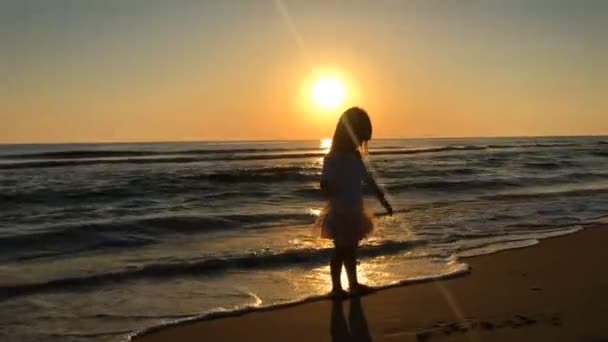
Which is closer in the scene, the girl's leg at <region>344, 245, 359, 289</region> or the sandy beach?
the sandy beach

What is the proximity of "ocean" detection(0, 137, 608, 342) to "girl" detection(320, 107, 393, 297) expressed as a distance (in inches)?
19.4

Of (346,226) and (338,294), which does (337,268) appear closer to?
(338,294)

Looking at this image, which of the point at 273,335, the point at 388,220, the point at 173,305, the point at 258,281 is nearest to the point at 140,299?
the point at 173,305

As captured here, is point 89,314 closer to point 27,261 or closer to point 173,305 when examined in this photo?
point 173,305

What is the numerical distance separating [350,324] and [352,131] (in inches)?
77.4

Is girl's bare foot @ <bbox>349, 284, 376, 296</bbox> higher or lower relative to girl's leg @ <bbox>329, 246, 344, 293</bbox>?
lower

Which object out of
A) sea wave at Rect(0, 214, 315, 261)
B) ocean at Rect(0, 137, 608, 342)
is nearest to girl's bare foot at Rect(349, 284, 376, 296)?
ocean at Rect(0, 137, 608, 342)

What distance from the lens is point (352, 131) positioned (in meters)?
6.97

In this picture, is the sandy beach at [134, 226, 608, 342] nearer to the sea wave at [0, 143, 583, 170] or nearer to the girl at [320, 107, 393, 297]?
the girl at [320, 107, 393, 297]

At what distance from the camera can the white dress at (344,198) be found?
7.02 metres

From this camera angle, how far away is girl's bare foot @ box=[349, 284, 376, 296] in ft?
22.8

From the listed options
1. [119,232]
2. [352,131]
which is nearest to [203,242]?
[119,232]

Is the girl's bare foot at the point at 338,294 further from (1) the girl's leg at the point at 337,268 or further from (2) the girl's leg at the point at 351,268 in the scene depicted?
(2) the girl's leg at the point at 351,268

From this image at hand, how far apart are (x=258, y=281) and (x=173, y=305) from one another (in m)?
1.34
